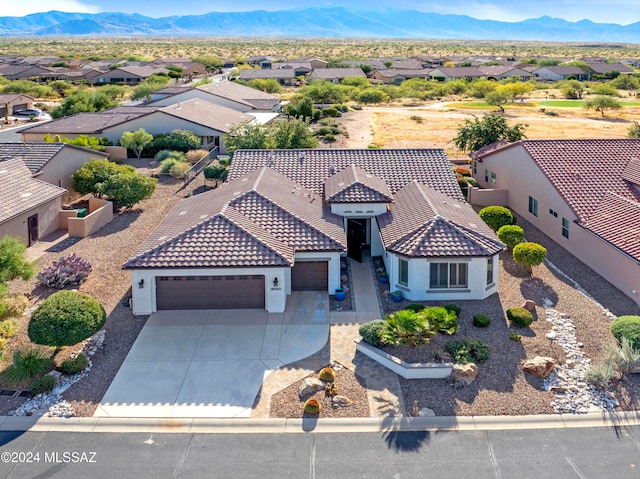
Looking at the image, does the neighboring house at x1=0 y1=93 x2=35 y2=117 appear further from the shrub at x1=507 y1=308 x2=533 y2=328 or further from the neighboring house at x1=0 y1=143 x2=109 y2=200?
the shrub at x1=507 y1=308 x2=533 y2=328

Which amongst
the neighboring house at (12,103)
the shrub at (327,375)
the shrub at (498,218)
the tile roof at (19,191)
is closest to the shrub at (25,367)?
the shrub at (327,375)

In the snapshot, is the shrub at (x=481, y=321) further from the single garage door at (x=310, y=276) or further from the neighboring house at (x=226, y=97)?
the neighboring house at (x=226, y=97)

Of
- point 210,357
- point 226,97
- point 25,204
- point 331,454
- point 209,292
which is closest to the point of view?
point 331,454

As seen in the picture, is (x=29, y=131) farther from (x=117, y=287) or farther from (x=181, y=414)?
(x=181, y=414)

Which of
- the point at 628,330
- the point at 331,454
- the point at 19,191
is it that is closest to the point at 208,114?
the point at 19,191

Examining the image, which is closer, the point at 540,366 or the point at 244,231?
the point at 540,366

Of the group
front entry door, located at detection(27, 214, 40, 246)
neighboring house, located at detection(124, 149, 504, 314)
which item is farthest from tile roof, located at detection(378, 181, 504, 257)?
front entry door, located at detection(27, 214, 40, 246)

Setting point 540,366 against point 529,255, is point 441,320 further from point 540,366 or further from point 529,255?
point 529,255
